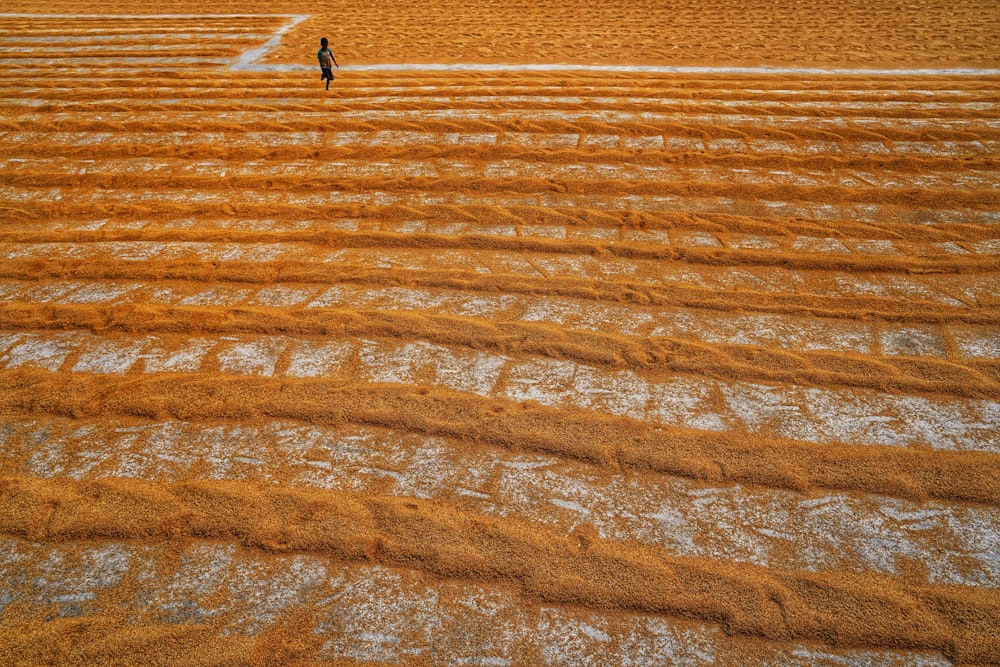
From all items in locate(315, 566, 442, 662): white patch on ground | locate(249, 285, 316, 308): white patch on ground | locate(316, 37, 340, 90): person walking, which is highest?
locate(316, 37, 340, 90): person walking

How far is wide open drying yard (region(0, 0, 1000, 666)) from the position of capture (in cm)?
274

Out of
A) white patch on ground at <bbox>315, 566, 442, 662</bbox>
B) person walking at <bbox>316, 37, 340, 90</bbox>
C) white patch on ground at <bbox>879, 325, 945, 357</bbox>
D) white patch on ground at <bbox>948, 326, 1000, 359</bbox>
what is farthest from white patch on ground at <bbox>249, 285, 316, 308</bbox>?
person walking at <bbox>316, 37, 340, 90</bbox>

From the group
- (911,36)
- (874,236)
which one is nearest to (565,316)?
(874,236)

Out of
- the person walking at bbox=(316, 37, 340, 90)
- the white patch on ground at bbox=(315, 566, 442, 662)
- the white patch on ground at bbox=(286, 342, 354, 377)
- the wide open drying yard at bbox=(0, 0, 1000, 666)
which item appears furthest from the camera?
the person walking at bbox=(316, 37, 340, 90)

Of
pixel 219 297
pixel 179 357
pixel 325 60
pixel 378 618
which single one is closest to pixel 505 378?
pixel 378 618

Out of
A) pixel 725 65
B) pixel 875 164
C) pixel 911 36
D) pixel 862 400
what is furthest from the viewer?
pixel 911 36

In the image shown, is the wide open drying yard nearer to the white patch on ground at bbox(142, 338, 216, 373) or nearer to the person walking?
the white patch on ground at bbox(142, 338, 216, 373)

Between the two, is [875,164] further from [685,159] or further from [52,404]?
[52,404]

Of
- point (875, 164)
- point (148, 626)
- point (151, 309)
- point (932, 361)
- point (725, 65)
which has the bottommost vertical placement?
point (148, 626)

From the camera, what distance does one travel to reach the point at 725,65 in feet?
30.2

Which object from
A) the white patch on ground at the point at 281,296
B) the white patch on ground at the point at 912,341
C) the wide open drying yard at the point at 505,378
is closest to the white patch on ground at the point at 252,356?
the wide open drying yard at the point at 505,378

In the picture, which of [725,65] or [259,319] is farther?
[725,65]

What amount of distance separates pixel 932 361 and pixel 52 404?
5.30 m

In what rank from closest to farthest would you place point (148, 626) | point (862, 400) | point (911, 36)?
point (148, 626), point (862, 400), point (911, 36)
